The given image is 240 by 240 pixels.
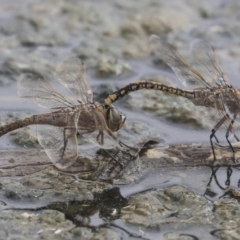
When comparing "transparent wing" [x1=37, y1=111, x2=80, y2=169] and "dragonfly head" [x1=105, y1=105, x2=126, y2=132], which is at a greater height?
"dragonfly head" [x1=105, y1=105, x2=126, y2=132]

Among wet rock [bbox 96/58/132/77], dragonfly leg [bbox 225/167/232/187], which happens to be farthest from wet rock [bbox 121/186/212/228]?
wet rock [bbox 96/58/132/77]

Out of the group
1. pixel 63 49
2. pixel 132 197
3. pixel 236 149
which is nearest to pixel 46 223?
pixel 132 197

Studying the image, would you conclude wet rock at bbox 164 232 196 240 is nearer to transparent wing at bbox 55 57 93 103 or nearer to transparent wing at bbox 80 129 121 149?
transparent wing at bbox 80 129 121 149

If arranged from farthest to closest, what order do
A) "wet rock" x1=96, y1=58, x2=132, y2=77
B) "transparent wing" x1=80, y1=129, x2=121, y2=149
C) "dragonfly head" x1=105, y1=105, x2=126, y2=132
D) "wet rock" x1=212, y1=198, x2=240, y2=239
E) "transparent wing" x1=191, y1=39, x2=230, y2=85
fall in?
1. "wet rock" x1=96, y1=58, x2=132, y2=77
2. "transparent wing" x1=191, y1=39, x2=230, y2=85
3. "dragonfly head" x1=105, y1=105, x2=126, y2=132
4. "transparent wing" x1=80, y1=129, x2=121, y2=149
5. "wet rock" x1=212, y1=198, x2=240, y2=239

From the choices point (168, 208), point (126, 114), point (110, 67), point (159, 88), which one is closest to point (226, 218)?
point (168, 208)

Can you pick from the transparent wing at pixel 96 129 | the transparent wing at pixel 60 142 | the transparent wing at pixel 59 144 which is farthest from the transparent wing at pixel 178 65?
the transparent wing at pixel 59 144

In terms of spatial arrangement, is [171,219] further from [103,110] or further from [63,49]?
[63,49]

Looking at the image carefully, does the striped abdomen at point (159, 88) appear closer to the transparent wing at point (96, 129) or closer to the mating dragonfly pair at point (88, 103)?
the mating dragonfly pair at point (88, 103)

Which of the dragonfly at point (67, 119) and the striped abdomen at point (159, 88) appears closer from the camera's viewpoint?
the dragonfly at point (67, 119)
